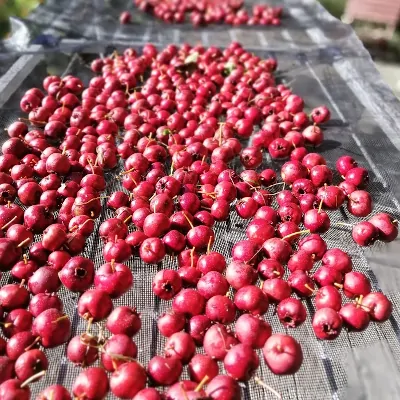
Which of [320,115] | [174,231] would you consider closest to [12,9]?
[320,115]

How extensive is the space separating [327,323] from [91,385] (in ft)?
2.55

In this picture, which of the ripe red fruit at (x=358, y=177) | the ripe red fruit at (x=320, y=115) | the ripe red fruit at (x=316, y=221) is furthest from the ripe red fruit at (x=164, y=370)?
the ripe red fruit at (x=320, y=115)

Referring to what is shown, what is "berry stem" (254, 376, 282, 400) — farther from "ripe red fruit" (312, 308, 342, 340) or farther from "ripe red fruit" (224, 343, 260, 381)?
"ripe red fruit" (312, 308, 342, 340)

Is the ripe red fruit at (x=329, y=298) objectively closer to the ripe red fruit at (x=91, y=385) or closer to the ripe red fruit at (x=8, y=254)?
the ripe red fruit at (x=91, y=385)

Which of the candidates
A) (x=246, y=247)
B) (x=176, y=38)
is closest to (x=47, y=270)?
(x=246, y=247)

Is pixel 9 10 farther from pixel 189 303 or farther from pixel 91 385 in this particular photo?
pixel 91 385

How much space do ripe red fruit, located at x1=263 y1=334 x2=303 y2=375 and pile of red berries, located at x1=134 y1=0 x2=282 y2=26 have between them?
11.7 ft

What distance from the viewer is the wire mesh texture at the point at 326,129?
1.35 metres

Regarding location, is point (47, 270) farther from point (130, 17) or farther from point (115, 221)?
point (130, 17)

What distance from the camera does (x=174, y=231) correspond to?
64.4 inches

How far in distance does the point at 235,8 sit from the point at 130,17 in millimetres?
1184

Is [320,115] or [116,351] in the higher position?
[116,351]

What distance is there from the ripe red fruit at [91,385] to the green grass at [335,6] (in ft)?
21.3

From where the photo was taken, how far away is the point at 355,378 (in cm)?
135
